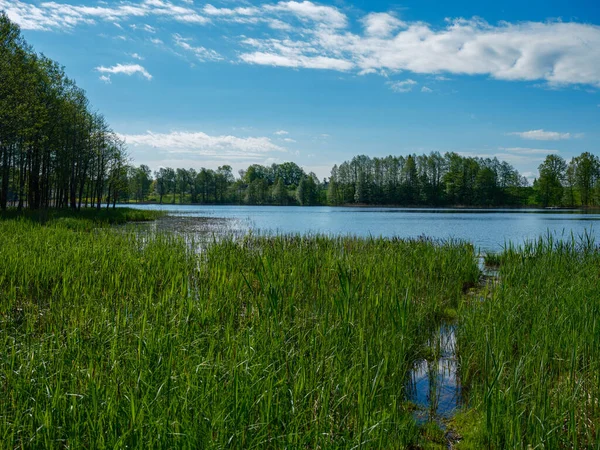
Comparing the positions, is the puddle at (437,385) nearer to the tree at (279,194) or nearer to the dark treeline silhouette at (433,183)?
the dark treeline silhouette at (433,183)

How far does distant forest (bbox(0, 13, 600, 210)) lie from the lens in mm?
25609

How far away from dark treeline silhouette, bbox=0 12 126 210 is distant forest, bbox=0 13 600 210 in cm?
9

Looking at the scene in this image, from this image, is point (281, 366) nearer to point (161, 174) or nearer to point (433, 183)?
point (433, 183)

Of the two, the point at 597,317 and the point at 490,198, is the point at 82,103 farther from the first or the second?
the point at 490,198

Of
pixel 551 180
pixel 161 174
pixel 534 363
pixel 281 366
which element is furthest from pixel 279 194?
pixel 281 366

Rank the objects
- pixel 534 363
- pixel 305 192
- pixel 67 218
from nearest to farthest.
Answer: pixel 534 363 < pixel 67 218 < pixel 305 192

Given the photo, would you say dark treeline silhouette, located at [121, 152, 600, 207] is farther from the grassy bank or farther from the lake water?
the grassy bank

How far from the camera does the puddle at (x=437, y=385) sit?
4.42 metres

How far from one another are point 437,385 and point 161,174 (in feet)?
500

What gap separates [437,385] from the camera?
5031 millimetres

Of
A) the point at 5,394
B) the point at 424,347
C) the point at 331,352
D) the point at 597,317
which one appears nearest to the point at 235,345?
the point at 331,352

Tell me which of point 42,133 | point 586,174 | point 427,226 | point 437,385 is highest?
point 586,174

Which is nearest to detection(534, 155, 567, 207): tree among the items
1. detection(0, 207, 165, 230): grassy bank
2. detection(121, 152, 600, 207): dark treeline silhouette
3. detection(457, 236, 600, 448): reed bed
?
detection(121, 152, 600, 207): dark treeline silhouette

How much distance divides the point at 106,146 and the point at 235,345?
47397 millimetres
